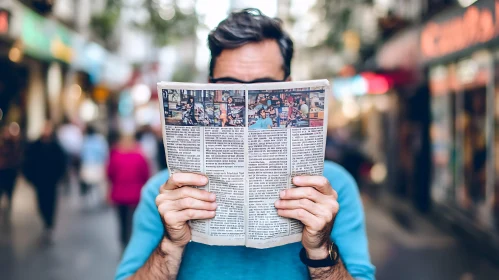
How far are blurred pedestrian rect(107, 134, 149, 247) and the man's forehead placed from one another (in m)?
4.47

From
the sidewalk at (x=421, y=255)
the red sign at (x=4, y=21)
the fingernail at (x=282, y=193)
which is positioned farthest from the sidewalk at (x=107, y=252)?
the fingernail at (x=282, y=193)

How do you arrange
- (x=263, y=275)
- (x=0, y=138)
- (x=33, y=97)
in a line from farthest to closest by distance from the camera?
1. (x=33, y=97)
2. (x=0, y=138)
3. (x=263, y=275)

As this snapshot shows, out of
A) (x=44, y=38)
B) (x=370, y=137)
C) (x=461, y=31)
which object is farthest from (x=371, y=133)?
(x=44, y=38)

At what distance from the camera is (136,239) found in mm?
1629

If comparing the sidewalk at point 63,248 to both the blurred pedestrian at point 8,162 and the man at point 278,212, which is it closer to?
the blurred pedestrian at point 8,162

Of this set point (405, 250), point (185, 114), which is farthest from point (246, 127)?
point (405, 250)

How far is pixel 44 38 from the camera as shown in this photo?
12.8m

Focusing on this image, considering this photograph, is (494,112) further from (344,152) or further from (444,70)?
(344,152)

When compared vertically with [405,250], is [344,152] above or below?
above

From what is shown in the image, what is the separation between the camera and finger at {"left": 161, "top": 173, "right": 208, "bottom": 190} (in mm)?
1296

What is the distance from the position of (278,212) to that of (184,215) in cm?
26

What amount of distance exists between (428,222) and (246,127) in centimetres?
803

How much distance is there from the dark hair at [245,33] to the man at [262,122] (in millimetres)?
315

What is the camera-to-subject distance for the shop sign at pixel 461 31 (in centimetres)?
568
